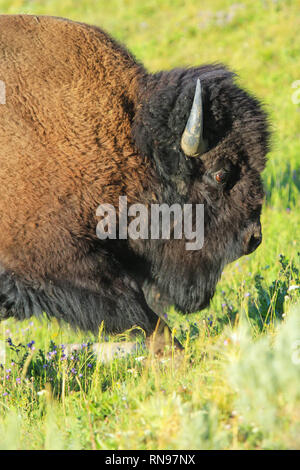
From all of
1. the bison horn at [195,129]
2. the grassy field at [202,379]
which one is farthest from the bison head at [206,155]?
the grassy field at [202,379]

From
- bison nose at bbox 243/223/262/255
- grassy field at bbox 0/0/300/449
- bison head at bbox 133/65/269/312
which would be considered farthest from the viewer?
bison nose at bbox 243/223/262/255

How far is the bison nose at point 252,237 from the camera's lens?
420cm

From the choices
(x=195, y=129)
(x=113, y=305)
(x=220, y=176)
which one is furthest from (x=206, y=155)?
(x=113, y=305)

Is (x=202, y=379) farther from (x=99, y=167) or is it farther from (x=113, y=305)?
(x=99, y=167)

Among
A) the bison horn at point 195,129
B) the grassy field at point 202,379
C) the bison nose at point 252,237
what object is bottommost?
the grassy field at point 202,379

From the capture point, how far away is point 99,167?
3879 mm

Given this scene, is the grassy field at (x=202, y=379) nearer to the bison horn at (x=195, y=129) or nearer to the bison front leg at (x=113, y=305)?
A: the bison front leg at (x=113, y=305)

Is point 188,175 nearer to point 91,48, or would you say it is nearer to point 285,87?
point 91,48

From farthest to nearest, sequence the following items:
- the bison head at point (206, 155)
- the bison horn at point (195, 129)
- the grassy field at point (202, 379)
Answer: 1. the bison head at point (206, 155)
2. the bison horn at point (195, 129)
3. the grassy field at point (202, 379)

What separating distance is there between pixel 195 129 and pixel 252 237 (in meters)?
0.87

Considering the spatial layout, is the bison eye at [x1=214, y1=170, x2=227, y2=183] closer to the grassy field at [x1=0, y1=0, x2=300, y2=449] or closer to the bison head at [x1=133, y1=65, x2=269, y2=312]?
the bison head at [x1=133, y1=65, x2=269, y2=312]

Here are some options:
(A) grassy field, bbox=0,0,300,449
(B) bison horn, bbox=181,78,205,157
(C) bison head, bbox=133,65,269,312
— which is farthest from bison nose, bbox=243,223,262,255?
(B) bison horn, bbox=181,78,205,157

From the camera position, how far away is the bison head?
3963 mm
